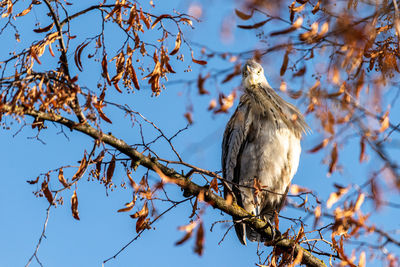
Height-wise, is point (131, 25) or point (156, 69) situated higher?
point (131, 25)

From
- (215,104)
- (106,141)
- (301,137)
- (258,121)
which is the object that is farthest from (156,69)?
(301,137)

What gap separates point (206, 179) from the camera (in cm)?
329

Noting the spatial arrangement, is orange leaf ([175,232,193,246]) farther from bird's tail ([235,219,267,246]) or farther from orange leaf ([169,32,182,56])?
bird's tail ([235,219,267,246])

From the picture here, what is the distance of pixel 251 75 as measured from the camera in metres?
5.57

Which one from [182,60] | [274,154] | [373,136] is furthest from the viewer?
[274,154]

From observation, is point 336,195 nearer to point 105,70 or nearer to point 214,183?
point 214,183

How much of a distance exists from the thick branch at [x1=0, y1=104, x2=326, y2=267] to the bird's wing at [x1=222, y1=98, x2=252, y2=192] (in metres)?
1.50

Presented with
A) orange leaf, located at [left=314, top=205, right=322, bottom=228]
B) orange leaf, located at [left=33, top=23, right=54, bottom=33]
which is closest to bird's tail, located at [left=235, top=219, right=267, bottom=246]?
orange leaf, located at [left=314, top=205, right=322, bottom=228]

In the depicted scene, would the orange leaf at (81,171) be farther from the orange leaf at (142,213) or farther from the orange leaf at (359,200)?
the orange leaf at (359,200)

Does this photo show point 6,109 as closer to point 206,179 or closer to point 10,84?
point 10,84

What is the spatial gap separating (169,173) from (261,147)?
2.01 metres

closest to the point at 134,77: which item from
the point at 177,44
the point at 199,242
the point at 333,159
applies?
the point at 177,44

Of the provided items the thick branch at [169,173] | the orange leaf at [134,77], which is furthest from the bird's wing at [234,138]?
the orange leaf at [134,77]

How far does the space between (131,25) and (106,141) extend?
83 centimetres
